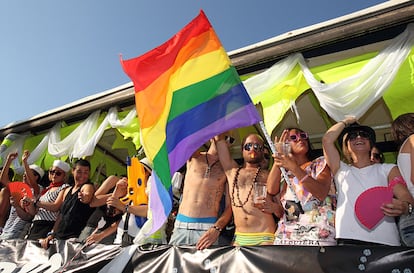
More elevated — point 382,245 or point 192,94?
point 192,94

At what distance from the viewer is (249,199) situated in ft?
10.6

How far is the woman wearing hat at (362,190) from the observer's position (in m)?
2.37

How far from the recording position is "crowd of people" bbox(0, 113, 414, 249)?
242 cm

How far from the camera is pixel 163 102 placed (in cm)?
302

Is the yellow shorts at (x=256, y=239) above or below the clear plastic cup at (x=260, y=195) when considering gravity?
below

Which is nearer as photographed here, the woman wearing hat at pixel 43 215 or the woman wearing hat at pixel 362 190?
the woman wearing hat at pixel 362 190


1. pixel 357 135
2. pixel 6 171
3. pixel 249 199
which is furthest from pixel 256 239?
pixel 6 171

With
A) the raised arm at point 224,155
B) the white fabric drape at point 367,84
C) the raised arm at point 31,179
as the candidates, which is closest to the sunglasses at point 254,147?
the raised arm at point 224,155

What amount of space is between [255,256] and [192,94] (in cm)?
135

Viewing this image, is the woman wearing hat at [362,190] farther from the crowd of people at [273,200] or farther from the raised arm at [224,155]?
the raised arm at [224,155]

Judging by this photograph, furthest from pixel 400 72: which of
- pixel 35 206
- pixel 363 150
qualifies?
pixel 35 206

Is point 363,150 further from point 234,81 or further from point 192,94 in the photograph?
point 192,94

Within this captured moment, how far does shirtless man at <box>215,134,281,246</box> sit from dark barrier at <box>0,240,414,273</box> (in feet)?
Result: 1.15

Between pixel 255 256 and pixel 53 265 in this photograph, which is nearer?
pixel 255 256
